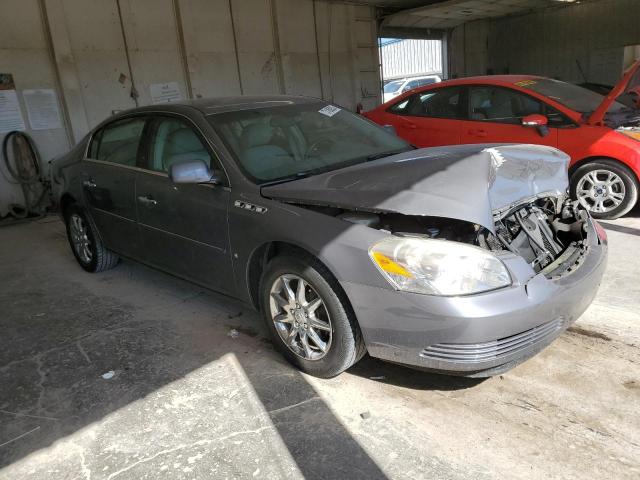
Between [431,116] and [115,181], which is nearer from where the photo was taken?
[115,181]

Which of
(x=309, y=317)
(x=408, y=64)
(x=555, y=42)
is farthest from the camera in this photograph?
(x=408, y=64)

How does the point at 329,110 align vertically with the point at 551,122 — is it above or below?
above

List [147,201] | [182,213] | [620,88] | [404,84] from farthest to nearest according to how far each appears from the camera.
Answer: [404,84]
[620,88]
[147,201]
[182,213]

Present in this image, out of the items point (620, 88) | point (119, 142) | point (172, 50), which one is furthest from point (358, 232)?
point (172, 50)

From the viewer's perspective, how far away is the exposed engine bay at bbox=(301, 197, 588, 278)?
2451 millimetres

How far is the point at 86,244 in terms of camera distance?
4.70 meters

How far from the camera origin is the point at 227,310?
3.72 metres

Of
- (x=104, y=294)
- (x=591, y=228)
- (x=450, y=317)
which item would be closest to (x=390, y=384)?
(x=450, y=317)

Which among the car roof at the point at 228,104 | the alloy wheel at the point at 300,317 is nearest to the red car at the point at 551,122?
the car roof at the point at 228,104

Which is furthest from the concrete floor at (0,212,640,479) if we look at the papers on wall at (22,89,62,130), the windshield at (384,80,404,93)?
the windshield at (384,80,404,93)

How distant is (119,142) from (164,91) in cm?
533

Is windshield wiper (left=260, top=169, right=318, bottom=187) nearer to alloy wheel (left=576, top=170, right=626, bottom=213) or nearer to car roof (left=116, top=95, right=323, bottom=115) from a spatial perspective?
car roof (left=116, top=95, right=323, bottom=115)

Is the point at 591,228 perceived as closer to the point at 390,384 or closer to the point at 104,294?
the point at 390,384

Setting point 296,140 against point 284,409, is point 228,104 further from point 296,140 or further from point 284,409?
point 284,409
